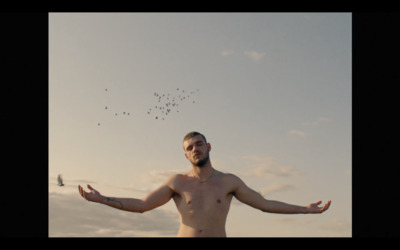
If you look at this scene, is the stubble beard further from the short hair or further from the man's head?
the short hair

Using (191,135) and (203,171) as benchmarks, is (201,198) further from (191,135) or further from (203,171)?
(191,135)

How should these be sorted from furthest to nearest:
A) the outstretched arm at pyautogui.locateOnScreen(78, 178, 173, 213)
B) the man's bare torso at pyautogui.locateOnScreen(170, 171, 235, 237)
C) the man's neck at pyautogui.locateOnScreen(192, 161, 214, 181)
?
1. the man's neck at pyautogui.locateOnScreen(192, 161, 214, 181)
2. the man's bare torso at pyautogui.locateOnScreen(170, 171, 235, 237)
3. the outstretched arm at pyautogui.locateOnScreen(78, 178, 173, 213)

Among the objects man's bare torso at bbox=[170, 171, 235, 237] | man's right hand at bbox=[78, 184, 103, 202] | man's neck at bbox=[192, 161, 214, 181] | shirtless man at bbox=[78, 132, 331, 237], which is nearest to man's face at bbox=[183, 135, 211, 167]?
shirtless man at bbox=[78, 132, 331, 237]

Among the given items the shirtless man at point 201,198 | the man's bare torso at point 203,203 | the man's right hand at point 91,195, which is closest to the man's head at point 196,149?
the shirtless man at point 201,198

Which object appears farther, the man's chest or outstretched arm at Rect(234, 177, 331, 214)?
outstretched arm at Rect(234, 177, 331, 214)

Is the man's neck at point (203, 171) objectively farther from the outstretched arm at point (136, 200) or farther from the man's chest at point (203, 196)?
the outstretched arm at point (136, 200)

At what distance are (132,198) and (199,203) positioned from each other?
5.10 feet

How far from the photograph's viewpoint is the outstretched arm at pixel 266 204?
34.2 feet

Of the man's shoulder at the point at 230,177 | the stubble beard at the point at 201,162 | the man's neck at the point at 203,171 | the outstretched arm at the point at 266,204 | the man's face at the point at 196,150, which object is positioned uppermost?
the man's face at the point at 196,150

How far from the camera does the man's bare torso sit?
999 cm

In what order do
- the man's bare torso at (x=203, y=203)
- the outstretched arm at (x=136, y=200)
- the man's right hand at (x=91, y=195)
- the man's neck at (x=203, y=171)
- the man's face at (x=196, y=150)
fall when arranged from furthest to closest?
the man's neck at (x=203, y=171)
the man's face at (x=196, y=150)
the man's bare torso at (x=203, y=203)
the outstretched arm at (x=136, y=200)
the man's right hand at (x=91, y=195)

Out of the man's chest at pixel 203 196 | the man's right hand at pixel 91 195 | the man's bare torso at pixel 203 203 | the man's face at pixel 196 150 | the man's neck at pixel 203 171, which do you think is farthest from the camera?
the man's neck at pixel 203 171
